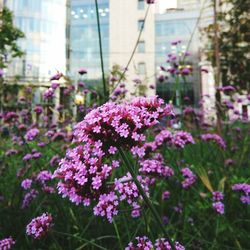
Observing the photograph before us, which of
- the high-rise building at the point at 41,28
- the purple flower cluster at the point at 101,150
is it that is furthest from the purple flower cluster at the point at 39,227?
the high-rise building at the point at 41,28

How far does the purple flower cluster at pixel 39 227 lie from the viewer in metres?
0.84

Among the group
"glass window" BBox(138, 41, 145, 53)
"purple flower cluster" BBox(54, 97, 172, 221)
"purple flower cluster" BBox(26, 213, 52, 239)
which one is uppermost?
"glass window" BBox(138, 41, 145, 53)

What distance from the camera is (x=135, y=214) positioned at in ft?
4.14

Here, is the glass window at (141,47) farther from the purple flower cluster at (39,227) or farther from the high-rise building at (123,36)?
the purple flower cluster at (39,227)

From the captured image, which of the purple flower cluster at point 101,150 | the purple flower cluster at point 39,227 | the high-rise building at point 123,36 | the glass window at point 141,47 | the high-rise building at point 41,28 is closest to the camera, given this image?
the purple flower cluster at point 101,150

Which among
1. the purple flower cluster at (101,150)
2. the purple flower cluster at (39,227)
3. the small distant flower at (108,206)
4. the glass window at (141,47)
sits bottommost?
the purple flower cluster at (39,227)

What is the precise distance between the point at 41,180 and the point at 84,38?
101ft

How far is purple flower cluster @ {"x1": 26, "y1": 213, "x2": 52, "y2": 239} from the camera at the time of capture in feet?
2.77

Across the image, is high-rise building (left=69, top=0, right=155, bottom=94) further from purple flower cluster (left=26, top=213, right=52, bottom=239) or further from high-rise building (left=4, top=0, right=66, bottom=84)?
purple flower cluster (left=26, top=213, right=52, bottom=239)

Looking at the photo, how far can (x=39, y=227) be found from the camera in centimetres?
87

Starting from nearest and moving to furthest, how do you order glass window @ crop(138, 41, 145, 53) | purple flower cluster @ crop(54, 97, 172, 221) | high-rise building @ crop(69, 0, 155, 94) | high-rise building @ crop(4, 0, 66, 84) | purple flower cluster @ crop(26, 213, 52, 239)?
purple flower cluster @ crop(54, 97, 172, 221)
purple flower cluster @ crop(26, 213, 52, 239)
high-rise building @ crop(69, 0, 155, 94)
high-rise building @ crop(4, 0, 66, 84)
glass window @ crop(138, 41, 145, 53)

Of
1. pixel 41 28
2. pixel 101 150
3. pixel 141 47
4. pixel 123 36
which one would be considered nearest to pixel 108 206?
pixel 101 150

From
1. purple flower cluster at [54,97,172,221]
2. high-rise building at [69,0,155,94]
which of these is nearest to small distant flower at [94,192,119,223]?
purple flower cluster at [54,97,172,221]

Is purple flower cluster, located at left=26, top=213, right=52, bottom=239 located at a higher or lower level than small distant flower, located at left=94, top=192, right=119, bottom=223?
lower
